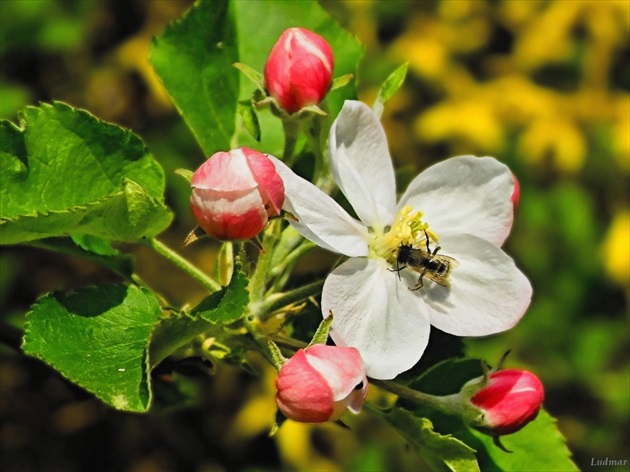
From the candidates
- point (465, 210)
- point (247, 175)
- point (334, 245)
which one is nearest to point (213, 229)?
point (247, 175)

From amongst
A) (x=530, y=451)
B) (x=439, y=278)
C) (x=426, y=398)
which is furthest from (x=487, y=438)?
(x=439, y=278)

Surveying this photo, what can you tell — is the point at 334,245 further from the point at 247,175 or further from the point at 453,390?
the point at 453,390

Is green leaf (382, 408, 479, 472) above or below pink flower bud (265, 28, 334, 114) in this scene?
below

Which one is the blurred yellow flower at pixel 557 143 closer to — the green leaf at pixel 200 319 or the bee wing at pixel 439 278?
the bee wing at pixel 439 278

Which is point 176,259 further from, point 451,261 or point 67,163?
point 451,261

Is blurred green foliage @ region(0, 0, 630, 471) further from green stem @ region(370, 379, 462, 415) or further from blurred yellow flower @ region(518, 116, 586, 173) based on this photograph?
green stem @ region(370, 379, 462, 415)

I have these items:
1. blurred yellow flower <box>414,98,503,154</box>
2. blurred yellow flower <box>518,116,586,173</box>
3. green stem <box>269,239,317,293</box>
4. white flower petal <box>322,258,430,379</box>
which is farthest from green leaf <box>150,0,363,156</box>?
blurred yellow flower <box>518,116,586,173</box>
